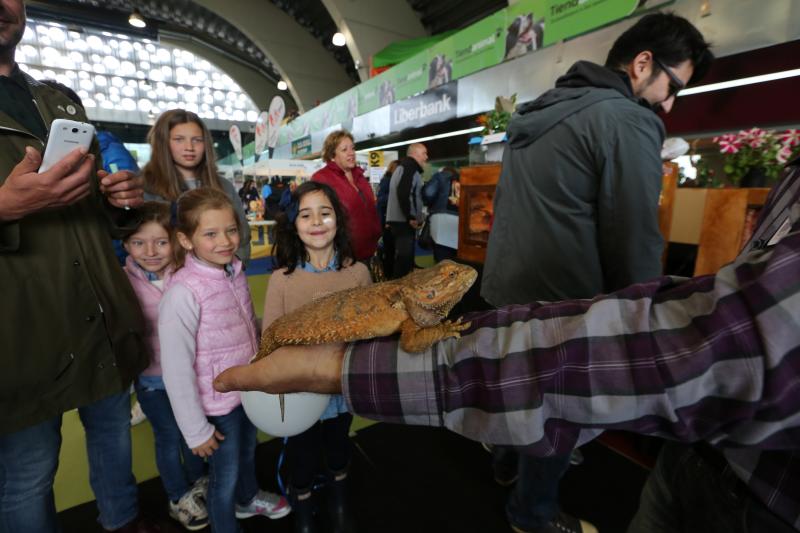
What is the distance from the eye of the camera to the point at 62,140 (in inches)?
52.0

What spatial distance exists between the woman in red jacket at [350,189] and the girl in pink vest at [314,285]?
1470 mm

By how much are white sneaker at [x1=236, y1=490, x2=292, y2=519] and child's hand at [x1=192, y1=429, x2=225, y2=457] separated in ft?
2.16

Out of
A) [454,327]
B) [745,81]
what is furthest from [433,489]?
[745,81]

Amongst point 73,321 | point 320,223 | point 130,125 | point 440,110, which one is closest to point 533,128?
point 320,223

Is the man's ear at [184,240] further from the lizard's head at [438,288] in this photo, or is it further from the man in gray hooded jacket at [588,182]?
the man in gray hooded jacket at [588,182]

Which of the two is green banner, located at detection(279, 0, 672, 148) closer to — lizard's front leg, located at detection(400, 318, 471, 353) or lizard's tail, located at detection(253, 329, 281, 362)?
lizard's front leg, located at detection(400, 318, 471, 353)

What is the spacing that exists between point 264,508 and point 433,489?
1.07 meters

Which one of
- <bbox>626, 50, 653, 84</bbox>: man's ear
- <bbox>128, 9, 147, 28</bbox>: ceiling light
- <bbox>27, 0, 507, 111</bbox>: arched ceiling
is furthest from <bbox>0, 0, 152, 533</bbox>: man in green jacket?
<bbox>128, 9, 147, 28</bbox>: ceiling light

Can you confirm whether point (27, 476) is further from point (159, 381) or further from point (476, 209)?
point (476, 209)

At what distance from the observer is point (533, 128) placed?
1817 mm

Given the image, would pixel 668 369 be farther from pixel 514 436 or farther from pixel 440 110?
pixel 440 110

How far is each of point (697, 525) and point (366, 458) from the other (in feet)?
7.14

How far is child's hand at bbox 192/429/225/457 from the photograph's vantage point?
1.73m

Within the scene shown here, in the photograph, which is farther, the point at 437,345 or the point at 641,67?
the point at 641,67
